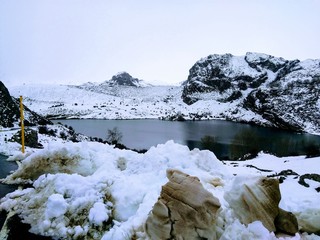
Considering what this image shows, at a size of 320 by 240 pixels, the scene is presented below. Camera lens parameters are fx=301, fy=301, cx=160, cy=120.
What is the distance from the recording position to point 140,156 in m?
15.0

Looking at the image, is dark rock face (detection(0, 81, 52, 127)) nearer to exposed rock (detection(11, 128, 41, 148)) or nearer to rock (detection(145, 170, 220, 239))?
exposed rock (detection(11, 128, 41, 148))

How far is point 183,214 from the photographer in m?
9.16

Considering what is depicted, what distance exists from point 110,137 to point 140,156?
58483mm

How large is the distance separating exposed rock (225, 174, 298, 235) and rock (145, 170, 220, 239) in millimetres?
1003

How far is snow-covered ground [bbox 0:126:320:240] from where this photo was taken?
10195 millimetres

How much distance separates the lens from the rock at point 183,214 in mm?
9000

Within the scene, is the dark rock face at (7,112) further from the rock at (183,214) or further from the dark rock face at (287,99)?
the dark rock face at (287,99)

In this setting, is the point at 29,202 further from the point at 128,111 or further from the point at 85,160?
the point at 128,111

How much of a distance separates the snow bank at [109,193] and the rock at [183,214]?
630 mm

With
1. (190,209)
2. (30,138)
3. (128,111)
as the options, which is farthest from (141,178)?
(128,111)

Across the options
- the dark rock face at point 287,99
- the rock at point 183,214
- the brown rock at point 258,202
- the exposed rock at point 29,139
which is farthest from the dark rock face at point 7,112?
the dark rock face at point 287,99

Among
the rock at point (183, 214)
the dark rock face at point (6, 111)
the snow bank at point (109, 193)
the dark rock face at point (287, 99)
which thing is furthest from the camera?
the dark rock face at point (287, 99)

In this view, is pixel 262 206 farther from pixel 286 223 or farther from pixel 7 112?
pixel 7 112

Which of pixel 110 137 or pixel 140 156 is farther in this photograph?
pixel 110 137
